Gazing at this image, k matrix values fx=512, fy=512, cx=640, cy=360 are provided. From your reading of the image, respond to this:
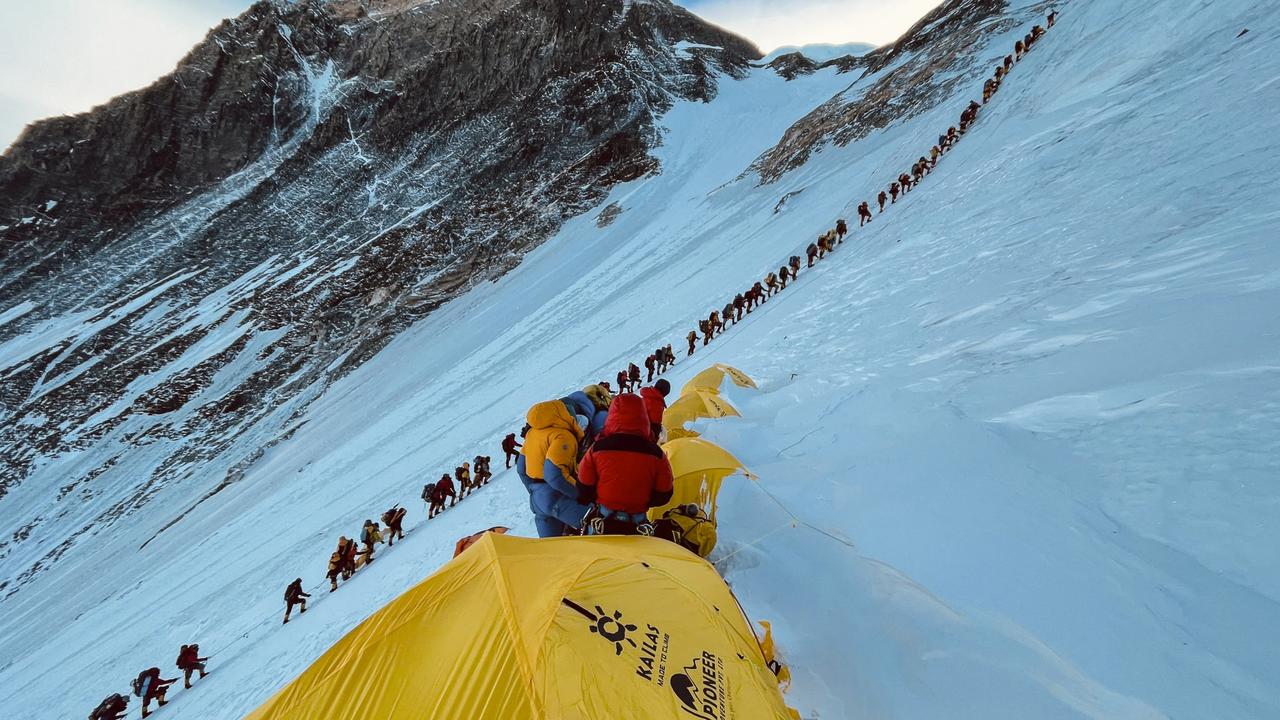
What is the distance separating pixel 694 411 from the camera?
7258 mm

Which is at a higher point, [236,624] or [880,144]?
[880,144]

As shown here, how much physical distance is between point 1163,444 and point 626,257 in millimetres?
31105

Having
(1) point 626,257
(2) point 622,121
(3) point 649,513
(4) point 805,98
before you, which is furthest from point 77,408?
(4) point 805,98

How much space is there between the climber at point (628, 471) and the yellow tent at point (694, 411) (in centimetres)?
300

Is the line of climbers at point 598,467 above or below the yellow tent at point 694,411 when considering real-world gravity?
above

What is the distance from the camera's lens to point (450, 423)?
19.0 meters

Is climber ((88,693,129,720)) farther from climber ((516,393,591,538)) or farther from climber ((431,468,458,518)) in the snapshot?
climber ((516,393,591,538))

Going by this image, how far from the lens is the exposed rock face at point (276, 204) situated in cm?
3812

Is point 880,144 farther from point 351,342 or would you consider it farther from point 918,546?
point 351,342

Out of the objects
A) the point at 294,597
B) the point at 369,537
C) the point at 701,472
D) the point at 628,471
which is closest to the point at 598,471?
the point at 628,471

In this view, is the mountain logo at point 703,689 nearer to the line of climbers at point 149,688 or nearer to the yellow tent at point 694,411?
the yellow tent at point 694,411

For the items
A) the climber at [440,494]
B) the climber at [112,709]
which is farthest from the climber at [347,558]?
the climber at [112,709]

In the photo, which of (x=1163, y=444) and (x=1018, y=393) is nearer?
(x=1163, y=444)

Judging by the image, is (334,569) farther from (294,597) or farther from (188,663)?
(188,663)
